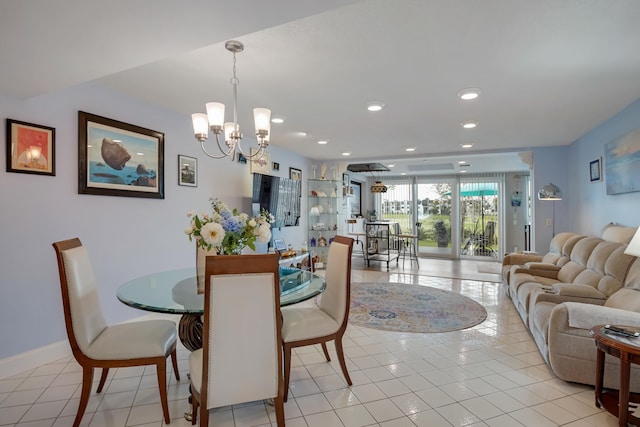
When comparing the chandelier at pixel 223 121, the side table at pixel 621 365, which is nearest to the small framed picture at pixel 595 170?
the side table at pixel 621 365

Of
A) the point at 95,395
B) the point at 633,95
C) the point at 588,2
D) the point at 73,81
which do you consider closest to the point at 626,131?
the point at 633,95

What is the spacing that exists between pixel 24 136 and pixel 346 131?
10.6ft

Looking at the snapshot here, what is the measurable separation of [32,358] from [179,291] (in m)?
1.47

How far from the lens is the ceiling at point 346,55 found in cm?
153

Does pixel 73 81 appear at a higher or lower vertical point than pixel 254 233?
higher

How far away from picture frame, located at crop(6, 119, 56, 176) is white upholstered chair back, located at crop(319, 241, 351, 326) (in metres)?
2.33

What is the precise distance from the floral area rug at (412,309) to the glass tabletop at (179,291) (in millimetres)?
1451

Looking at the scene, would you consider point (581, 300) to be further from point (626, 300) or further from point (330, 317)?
point (330, 317)

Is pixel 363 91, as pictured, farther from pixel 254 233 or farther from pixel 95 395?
pixel 95 395

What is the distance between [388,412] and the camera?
6.47 feet

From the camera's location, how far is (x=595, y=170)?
13.4 ft

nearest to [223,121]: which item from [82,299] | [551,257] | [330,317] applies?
[82,299]

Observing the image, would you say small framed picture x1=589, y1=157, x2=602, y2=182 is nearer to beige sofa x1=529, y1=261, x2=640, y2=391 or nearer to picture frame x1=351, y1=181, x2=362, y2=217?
beige sofa x1=529, y1=261, x2=640, y2=391

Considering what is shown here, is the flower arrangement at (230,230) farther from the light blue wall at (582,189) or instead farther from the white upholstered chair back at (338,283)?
the light blue wall at (582,189)
